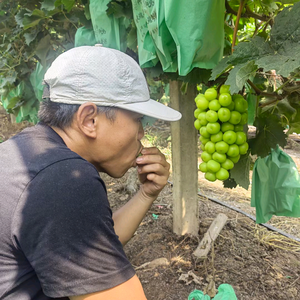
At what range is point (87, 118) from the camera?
3.69ft

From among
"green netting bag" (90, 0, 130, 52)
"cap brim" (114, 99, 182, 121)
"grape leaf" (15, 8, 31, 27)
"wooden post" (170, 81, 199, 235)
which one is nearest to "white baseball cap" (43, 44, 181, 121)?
"cap brim" (114, 99, 182, 121)

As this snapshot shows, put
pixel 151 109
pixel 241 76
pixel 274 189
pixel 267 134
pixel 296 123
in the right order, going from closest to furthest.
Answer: pixel 241 76 < pixel 151 109 < pixel 267 134 < pixel 296 123 < pixel 274 189

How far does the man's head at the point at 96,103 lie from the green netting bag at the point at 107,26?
0.77 metres

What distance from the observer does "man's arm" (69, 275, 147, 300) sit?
0.87 meters

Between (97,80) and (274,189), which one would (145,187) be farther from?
(274,189)

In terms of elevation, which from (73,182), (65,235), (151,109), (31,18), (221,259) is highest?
(31,18)

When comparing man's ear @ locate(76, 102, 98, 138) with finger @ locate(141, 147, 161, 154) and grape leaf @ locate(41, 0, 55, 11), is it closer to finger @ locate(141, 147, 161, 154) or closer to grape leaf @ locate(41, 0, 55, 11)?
finger @ locate(141, 147, 161, 154)

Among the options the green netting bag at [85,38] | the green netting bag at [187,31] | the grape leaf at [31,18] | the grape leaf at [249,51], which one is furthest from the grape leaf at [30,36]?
the grape leaf at [249,51]

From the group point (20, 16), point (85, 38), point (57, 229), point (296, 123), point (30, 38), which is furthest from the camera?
point (30, 38)

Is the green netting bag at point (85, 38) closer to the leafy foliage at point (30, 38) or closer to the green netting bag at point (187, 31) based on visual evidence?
the leafy foliage at point (30, 38)

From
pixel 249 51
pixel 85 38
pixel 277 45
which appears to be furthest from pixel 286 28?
pixel 85 38

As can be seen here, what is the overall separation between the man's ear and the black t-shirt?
18 cm

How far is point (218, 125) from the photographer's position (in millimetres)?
1261

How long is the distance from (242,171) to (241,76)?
26.8 inches
